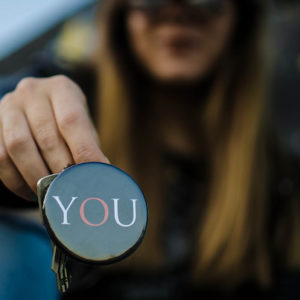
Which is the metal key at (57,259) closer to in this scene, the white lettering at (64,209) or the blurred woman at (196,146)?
the white lettering at (64,209)

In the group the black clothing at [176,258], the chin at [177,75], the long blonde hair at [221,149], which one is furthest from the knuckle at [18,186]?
the chin at [177,75]

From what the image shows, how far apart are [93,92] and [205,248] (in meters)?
0.76

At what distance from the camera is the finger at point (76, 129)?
386mm

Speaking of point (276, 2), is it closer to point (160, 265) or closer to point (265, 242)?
point (265, 242)

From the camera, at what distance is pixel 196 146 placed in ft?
5.05

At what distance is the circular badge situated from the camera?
33 centimetres

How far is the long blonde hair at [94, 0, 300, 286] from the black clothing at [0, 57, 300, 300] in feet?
0.13

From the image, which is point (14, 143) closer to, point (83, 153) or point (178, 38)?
point (83, 153)

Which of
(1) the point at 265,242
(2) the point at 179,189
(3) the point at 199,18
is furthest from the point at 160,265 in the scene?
(3) the point at 199,18

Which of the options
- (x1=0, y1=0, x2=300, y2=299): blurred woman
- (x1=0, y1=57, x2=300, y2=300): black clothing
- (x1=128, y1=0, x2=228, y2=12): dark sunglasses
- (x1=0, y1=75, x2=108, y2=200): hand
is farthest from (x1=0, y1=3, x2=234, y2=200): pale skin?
(x1=128, y1=0, x2=228, y2=12): dark sunglasses

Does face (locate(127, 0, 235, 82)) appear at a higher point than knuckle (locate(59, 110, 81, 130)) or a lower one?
lower

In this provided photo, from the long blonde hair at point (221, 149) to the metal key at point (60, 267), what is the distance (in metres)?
0.95

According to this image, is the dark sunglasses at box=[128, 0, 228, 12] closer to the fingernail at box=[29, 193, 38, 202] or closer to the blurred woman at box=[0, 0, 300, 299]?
the blurred woman at box=[0, 0, 300, 299]

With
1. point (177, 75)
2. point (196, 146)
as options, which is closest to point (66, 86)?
point (177, 75)
